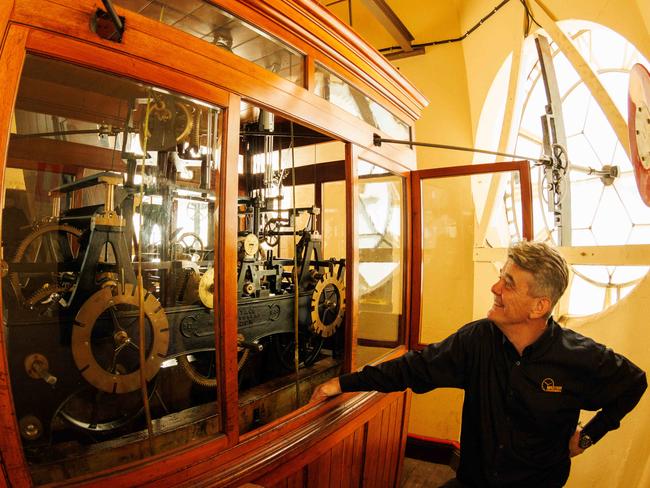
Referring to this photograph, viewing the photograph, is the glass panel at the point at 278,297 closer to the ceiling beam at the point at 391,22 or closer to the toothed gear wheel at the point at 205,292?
the toothed gear wheel at the point at 205,292

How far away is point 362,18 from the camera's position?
471cm

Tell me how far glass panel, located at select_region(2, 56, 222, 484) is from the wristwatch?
5.29 feet

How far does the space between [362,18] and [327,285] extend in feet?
12.3

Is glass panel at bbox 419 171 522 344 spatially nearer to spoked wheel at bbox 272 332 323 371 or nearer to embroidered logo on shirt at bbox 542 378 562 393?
spoked wheel at bbox 272 332 323 371

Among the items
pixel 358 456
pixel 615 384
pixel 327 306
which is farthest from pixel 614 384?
pixel 327 306

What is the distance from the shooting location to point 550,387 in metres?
1.58

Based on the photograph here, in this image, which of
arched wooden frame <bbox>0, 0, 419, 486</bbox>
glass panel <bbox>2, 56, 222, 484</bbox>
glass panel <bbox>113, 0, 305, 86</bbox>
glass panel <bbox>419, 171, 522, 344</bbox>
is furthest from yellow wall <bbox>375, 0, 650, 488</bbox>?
glass panel <bbox>2, 56, 222, 484</bbox>

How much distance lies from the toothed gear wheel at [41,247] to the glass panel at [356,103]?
4.60 ft

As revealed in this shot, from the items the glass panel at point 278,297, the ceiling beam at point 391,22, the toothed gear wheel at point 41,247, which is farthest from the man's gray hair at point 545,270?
the ceiling beam at point 391,22

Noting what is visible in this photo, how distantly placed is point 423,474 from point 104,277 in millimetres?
3346

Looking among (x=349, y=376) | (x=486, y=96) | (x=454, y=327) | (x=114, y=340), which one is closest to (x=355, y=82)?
(x=349, y=376)

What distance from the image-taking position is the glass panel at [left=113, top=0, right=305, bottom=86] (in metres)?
1.35

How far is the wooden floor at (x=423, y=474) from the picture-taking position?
335cm

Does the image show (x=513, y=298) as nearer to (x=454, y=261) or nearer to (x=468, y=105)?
(x=454, y=261)
